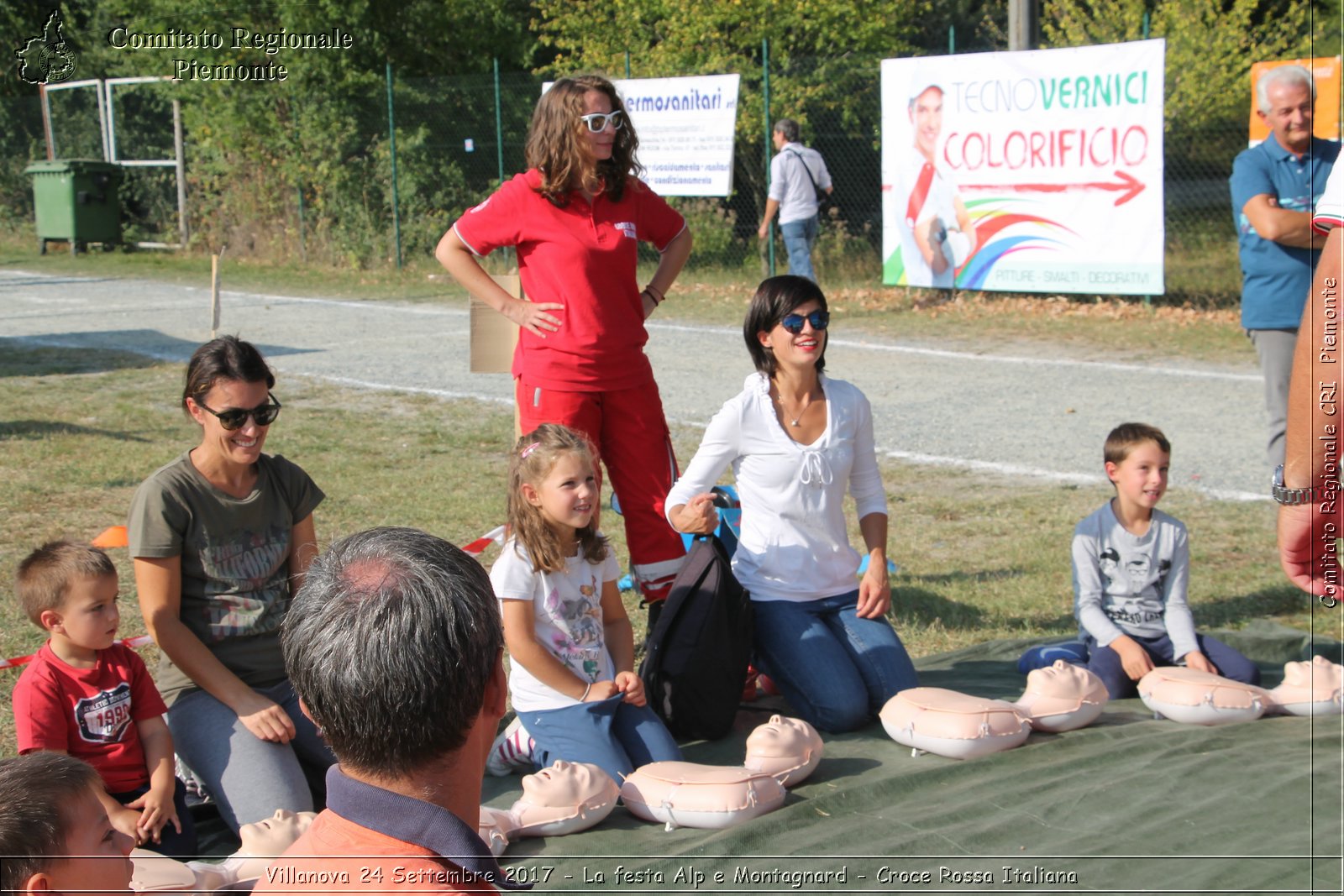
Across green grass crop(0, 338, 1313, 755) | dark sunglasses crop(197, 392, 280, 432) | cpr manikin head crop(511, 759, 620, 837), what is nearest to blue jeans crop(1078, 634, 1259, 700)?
green grass crop(0, 338, 1313, 755)

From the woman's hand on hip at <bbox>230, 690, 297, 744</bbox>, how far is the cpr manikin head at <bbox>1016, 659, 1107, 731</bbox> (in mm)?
2182

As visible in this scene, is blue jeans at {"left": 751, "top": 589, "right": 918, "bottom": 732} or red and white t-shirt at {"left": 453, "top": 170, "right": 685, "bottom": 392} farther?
red and white t-shirt at {"left": 453, "top": 170, "right": 685, "bottom": 392}

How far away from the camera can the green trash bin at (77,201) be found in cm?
2402

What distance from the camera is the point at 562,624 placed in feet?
13.1

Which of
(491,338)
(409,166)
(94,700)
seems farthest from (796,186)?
(94,700)

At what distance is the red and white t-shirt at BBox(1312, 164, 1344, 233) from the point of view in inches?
98.9

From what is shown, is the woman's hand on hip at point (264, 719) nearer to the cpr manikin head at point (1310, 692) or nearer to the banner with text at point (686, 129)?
the cpr manikin head at point (1310, 692)

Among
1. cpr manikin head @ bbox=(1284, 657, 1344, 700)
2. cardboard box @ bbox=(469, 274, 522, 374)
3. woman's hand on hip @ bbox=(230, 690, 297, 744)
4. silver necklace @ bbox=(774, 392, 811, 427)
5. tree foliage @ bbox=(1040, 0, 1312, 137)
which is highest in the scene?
tree foliage @ bbox=(1040, 0, 1312, 137)

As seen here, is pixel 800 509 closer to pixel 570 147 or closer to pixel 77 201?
pixel 570 147

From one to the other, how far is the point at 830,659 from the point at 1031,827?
105cm

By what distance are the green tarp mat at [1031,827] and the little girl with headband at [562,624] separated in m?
0.23

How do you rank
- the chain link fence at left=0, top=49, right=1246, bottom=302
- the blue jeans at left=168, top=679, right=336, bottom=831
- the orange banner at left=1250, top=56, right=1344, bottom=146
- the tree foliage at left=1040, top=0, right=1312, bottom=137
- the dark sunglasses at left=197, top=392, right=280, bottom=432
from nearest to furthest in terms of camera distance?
the blue jeans at left=168, top=679, right=336, bottom=831 < the dark sunglasses at left=197, top=392, right=280, bottom=432 < the orange banner at left=1250, top=56, right=1344, bottom=146 < the chain link fence at left=0, top=49, right=1246, bottom=302 < the tree foliage at left=1040, top=0, right=1312, bottom=137

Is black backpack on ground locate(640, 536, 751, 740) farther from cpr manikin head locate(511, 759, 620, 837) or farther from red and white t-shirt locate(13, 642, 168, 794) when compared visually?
red and white t-shirt locate(13, 642, 168, 794)

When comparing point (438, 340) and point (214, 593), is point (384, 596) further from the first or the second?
point (438, 340)
